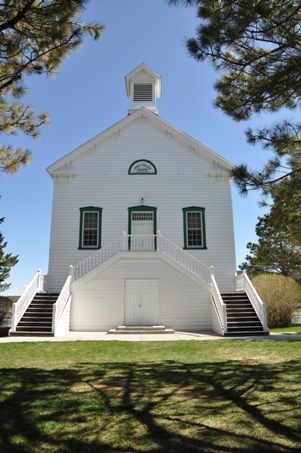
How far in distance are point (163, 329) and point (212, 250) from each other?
15.8 ft

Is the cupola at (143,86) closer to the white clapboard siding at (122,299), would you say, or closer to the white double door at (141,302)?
the white clapboard siding at (122,299)

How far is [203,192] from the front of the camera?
1817cm

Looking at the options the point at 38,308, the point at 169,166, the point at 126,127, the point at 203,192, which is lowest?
the point at 38,308

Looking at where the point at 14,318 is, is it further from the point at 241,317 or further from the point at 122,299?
the point at 241,317

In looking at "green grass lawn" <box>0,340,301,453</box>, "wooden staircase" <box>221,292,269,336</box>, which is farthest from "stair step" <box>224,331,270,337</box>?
"green grass lawn" <box>0,340,301,453</box>

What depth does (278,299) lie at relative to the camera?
57.6 feet

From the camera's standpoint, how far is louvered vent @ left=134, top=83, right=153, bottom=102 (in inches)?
834

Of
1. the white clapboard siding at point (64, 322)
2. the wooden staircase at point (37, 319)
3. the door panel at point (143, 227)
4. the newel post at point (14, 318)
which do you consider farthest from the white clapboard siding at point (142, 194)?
the newel post at point (14, 318)

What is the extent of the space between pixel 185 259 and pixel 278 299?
518 centimetres

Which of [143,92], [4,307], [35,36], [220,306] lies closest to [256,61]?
[35,36]

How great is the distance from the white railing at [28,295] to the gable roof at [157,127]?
549 centimetres

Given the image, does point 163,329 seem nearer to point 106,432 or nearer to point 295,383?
point 295,383

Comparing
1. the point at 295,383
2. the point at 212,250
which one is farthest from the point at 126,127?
the point at 295,383

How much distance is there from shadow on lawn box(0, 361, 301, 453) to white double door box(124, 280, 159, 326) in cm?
876
